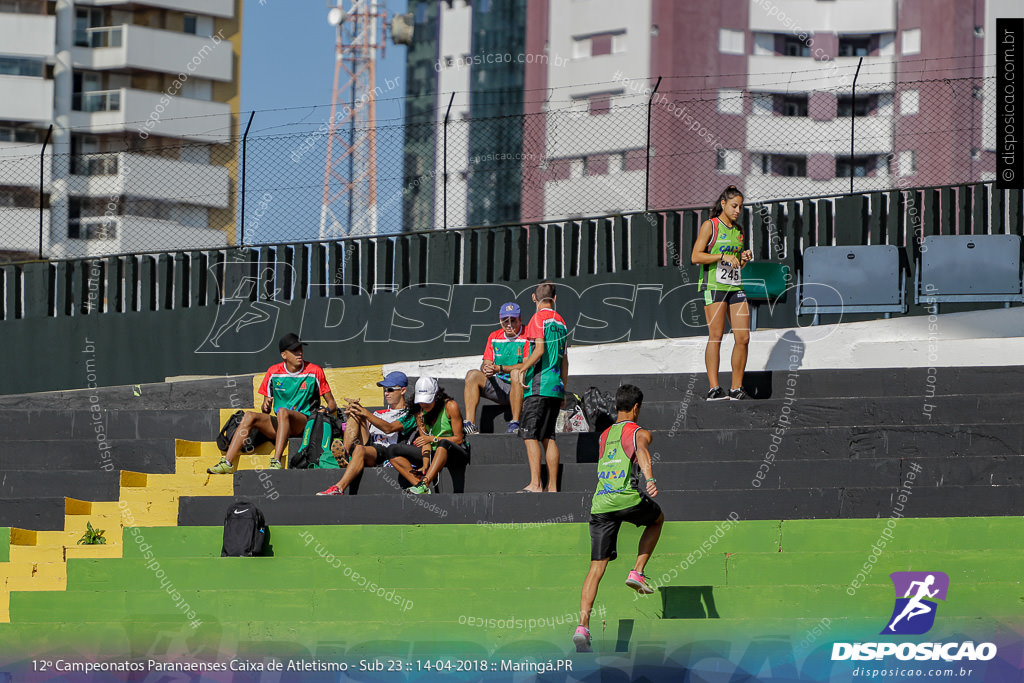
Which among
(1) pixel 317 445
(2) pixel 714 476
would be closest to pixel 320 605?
(1) pixel 317 445

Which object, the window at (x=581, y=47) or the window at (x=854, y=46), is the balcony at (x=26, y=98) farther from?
the window at (x=854, y=46)

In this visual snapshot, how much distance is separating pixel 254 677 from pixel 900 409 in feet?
18.3

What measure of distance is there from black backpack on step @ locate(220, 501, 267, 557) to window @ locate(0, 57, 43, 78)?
47.7 metres

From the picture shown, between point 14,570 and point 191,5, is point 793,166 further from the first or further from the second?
point 14,570

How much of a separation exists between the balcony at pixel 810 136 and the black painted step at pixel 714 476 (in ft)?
147

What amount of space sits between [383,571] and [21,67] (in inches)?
1928

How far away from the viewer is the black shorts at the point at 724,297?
37.0 ft

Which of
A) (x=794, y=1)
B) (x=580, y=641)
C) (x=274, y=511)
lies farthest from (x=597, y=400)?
(x=794, y=1)

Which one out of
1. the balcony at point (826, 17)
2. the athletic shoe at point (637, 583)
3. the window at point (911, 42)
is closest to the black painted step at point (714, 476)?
the athletic shoe at point (637, 583)

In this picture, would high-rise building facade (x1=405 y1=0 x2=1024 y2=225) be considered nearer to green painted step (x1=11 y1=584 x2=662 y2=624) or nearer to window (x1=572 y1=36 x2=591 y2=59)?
window (x1=572 y1=36 x2=591 y2=59)

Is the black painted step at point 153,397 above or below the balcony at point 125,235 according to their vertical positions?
below

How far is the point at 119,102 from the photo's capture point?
181ft

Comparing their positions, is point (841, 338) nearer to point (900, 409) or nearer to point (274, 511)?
point (900, 409)

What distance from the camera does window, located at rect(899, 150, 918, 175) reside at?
5303 centimetres
